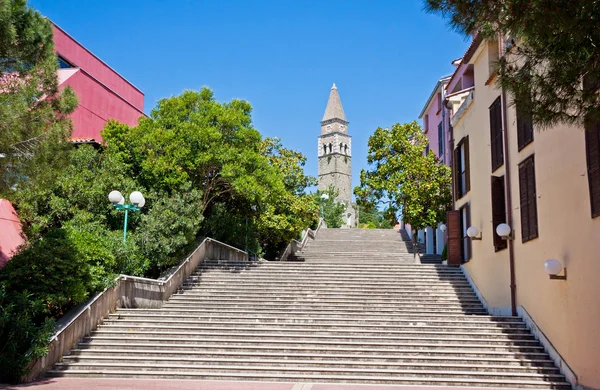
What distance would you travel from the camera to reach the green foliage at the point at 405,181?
988 inches

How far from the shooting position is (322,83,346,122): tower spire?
9975 centimetres

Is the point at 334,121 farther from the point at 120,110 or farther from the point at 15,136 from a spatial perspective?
the point at 15,136

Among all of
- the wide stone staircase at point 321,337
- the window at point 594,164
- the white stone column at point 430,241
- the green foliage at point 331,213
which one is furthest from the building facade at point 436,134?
the window at point 594,164

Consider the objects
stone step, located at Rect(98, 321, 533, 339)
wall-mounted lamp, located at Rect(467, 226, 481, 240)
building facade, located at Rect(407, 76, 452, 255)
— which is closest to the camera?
stone step, located at Rect(98, 321, 533, 339)

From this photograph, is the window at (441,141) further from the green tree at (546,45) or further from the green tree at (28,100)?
the green tree at (546,45)

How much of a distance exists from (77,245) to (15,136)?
15.9 ft

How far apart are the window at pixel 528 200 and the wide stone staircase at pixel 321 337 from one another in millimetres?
2139

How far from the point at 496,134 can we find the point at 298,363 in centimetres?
799

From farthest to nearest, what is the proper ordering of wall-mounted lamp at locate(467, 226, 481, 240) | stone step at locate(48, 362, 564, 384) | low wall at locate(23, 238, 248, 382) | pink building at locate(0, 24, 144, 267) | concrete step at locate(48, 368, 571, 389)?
1. pink building at locate(0, 24, 144, 267)
2. wall-mounted lamp at locate(467, 226, 481, 240)
3. low wall at locate(23, 238, 248, 382)
4. stone step at locate(48, 362, 564, 384)
5. concrete step at locate(48, 368, 571, 389)

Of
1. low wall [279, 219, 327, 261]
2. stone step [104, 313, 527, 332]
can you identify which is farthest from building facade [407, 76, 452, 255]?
stone step [104, 313, 527, 332]

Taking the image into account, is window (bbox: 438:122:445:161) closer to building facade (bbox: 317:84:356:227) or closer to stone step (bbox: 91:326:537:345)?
stone step (bbox: 91:326:537:345)

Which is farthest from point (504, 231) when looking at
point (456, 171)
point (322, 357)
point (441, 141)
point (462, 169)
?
point (441, 141)

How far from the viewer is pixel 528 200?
13.1 m

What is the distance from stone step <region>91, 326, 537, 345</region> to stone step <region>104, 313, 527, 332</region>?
1.10ft
